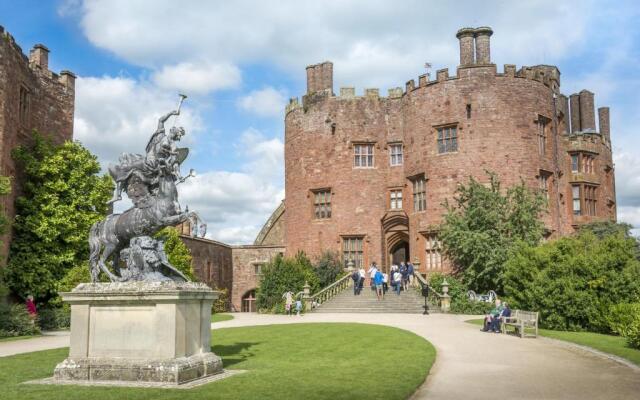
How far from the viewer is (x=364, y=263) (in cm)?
3619

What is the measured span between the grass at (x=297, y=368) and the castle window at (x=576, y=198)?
23047 millimetres

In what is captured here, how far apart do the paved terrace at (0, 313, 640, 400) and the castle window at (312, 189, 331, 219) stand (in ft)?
65.1

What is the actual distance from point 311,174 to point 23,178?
16.7m

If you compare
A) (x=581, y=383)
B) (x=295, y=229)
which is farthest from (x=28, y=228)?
(x=581, y=383)

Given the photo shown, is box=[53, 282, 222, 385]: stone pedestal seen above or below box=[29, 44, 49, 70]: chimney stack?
below

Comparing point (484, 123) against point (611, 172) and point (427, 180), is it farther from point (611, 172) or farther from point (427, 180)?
point (611, 172)

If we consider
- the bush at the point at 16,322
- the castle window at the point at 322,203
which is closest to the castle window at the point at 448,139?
the castle window at the point at 322,203

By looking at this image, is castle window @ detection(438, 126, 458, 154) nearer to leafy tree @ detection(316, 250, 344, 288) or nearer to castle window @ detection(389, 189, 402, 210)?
castle window @ detection(389, 189, 402, 210)

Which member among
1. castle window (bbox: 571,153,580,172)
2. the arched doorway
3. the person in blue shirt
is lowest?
the arched doorway

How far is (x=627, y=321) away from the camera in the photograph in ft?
55.0

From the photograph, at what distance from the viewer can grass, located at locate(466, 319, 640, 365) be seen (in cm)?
1301

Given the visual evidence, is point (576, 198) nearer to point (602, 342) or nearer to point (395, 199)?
point (395, 199)

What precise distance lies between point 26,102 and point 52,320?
9288 mm

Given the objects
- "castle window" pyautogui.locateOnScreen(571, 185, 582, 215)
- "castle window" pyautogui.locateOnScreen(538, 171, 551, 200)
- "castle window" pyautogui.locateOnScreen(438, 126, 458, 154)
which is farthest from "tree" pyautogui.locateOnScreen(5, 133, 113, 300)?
"castle window" pyautogui.locateOnScreen(571, 185, 582, 215)
